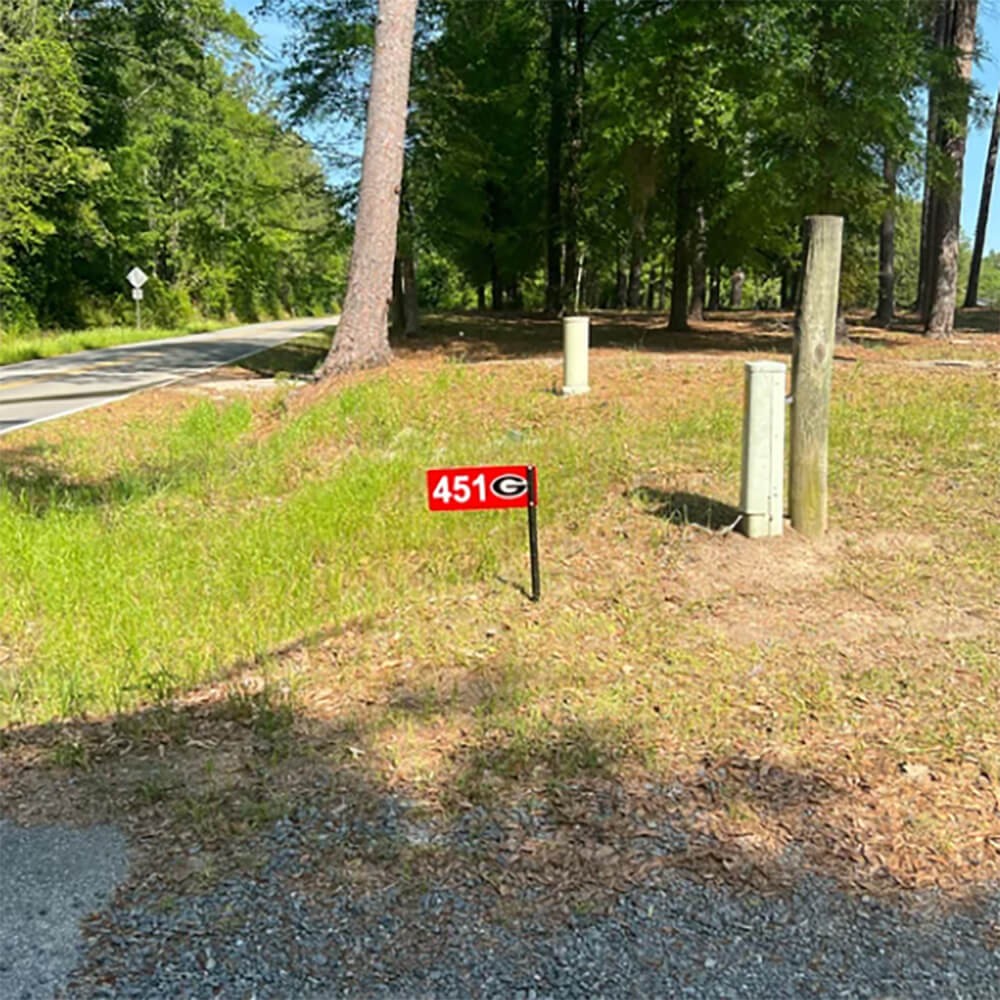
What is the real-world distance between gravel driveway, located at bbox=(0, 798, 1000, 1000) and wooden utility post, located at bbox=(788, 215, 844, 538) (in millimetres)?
2744

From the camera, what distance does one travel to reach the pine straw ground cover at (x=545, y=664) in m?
2.65

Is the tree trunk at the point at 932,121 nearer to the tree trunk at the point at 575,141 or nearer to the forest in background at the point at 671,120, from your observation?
the forest in background at the point at 671,120

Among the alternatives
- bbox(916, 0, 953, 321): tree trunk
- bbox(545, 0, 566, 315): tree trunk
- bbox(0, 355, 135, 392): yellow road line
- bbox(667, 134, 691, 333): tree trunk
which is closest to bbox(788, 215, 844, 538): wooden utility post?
bbox(916, 0, 953, 321): tree trunk

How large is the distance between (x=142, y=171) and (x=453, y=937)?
41.6 meters

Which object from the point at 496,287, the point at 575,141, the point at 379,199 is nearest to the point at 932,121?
the point at 575,141

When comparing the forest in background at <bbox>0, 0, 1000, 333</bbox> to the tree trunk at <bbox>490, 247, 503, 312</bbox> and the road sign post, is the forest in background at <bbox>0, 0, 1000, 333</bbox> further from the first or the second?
the road sign post

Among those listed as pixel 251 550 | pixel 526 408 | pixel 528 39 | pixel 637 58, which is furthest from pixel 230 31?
pixel 251 550

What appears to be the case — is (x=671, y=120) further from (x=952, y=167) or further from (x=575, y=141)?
(x=575, y=141)

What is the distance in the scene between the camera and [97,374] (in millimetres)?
16484

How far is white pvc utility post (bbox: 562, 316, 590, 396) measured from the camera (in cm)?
922

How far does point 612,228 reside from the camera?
24.5 meters

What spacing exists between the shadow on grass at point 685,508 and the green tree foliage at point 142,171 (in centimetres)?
1458

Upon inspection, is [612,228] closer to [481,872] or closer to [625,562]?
[625,562]


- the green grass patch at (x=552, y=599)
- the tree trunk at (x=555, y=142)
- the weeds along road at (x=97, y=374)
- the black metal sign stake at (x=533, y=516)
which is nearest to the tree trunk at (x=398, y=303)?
the weeds along road at (x=97, y=374)
